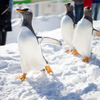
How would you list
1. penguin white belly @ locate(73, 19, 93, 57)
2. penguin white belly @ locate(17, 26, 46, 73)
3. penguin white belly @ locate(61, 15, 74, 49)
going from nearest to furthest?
penguin white belly @ locate(17, 26, 46, 73) < penguin white belly @ locate(73, 19, 93, 57) < penguin white belly @ locate(61, 15, 74, 49)

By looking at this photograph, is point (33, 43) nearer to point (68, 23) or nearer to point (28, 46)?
point (28, 46)

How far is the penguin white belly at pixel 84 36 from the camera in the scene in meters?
1.92

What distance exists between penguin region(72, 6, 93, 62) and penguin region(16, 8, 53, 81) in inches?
28.6

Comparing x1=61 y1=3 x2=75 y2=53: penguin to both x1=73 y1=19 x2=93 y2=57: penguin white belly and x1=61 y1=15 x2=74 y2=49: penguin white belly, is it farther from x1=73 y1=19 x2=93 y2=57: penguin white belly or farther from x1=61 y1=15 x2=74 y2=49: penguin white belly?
x1=73 y1=19 x2=93 y2=57: penguin white belly

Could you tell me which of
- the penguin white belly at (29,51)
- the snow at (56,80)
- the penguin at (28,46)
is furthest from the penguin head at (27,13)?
the snow at (56,80)

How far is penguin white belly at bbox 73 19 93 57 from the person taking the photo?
192 cm

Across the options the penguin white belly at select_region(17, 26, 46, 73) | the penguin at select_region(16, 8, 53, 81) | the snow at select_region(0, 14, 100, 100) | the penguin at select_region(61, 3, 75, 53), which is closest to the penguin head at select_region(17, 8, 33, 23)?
the penguin at select_region(16, 8, 53, 81)

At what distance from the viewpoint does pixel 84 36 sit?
6.42 ft

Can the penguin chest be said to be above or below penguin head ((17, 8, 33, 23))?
below

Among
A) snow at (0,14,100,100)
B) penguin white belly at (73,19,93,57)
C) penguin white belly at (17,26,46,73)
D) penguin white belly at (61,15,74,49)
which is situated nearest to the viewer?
snow at (0,14,100,100)

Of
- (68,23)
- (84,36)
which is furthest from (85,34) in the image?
(68,23)

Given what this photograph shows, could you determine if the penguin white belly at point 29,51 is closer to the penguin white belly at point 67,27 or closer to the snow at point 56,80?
the snow at point 56,80

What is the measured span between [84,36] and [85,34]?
0.11ft

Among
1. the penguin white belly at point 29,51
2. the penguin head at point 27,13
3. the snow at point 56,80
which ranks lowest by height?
the snow at point 56,80
